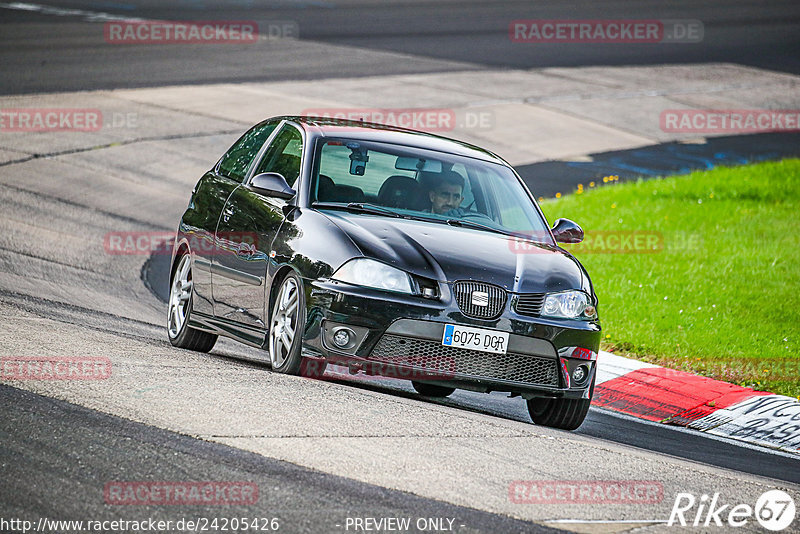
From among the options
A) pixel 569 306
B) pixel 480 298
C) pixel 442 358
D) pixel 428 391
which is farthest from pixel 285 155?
pixel 569 306

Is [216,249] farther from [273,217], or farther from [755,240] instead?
[755,240]

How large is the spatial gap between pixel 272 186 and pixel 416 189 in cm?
104

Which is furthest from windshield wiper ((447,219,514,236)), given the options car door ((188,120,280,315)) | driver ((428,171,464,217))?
car door ((188,120,280,315))

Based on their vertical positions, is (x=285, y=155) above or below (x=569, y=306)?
above

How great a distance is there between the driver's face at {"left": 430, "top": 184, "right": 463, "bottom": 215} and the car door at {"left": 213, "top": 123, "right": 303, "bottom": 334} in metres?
0.96

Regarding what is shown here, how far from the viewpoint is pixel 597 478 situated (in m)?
6.40

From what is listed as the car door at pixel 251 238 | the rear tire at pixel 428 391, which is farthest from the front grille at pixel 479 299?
the rear tire at pixel 428 391

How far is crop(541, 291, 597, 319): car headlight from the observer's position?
7953 millimetres

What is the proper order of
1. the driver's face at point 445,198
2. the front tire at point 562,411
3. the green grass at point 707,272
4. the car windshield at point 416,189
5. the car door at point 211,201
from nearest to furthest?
1. the front tire at point 562,411
2. the car windshield at point 416,189
3. the driver's face at point 445,198
4. the car door at point 211,201
5. the green grass at point 707,272

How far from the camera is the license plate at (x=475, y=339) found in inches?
301

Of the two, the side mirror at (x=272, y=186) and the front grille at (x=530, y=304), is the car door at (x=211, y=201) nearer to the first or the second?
the side mirror at (x=272, y=186)

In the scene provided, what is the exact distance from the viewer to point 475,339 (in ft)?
25.3

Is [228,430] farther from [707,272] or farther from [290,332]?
[707,272]

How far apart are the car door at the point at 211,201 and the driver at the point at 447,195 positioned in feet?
4.94
